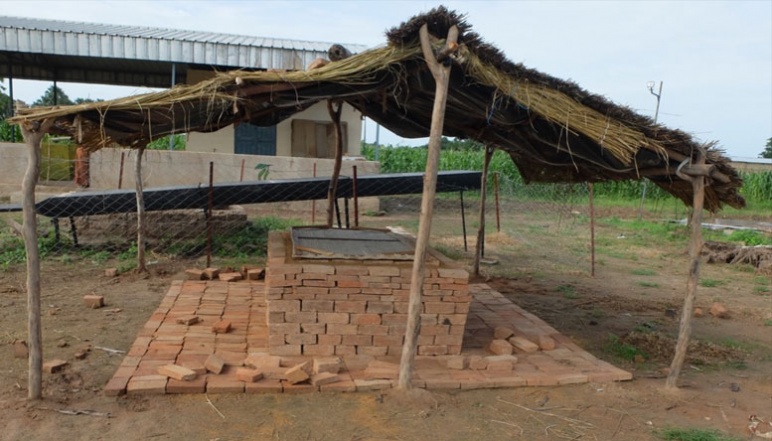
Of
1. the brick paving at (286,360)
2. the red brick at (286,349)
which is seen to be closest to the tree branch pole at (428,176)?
the brick paving at (286,360)

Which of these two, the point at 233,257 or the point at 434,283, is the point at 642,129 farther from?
the point at 233,257

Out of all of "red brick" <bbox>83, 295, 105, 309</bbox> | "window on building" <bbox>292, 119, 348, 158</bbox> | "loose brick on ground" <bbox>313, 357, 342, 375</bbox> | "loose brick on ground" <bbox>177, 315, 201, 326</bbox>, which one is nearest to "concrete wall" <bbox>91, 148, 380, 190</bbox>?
"window on building" <bbox>292, 119, 348, 158</bbox>

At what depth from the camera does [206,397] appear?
13.9 feet

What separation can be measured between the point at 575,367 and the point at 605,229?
39.9 feet

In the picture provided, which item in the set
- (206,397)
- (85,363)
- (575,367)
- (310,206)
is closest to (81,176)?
(310,206)

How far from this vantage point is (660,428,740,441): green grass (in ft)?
13.0

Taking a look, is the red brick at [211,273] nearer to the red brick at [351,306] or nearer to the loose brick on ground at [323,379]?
the red brick at [351,306]

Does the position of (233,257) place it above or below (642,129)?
below

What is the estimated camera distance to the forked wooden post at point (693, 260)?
15.8ft

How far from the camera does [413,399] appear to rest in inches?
171

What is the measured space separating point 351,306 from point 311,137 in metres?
13.3

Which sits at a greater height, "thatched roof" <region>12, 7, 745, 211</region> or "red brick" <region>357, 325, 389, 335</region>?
"thatched roof" <region>12, 7, 745, 211</region>

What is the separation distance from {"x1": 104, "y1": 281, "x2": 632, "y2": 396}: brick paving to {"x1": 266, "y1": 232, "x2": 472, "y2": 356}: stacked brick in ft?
0.44

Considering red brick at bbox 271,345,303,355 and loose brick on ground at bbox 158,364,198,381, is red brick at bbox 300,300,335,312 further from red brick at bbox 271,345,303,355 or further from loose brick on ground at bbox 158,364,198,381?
loose brick on ground at bbox 158,364,198,381
